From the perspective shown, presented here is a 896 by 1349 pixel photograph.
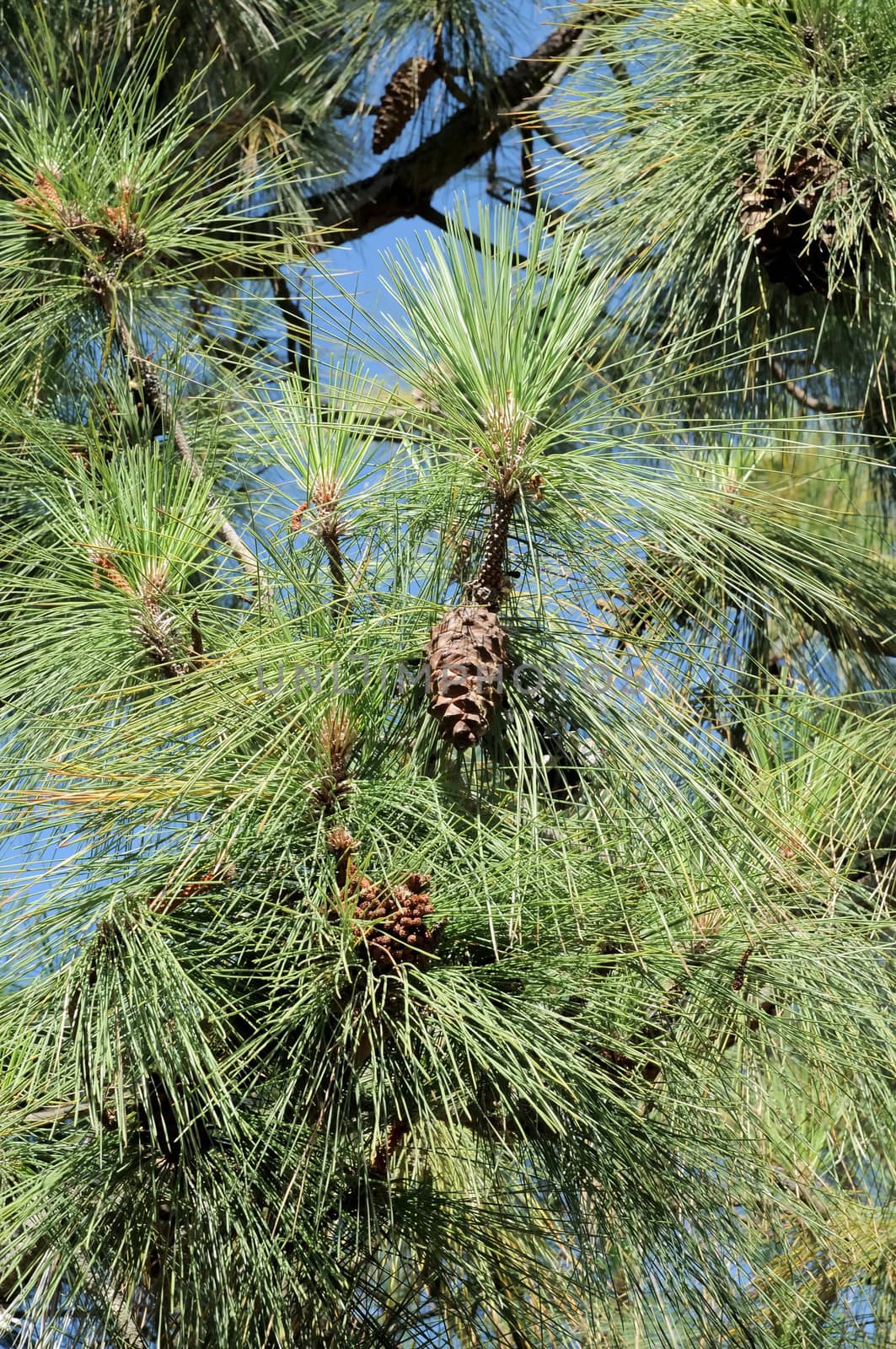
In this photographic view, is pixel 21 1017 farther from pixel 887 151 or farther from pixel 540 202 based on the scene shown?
pixel 887 151

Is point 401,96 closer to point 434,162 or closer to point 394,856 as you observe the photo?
point 434,162

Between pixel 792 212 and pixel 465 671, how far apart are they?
2.48 ft

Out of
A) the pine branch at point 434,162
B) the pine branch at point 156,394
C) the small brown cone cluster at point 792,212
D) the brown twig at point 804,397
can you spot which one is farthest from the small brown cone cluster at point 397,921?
the pine branch at point 434,162

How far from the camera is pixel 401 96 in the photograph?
2.27m

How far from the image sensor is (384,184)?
2.37 metres

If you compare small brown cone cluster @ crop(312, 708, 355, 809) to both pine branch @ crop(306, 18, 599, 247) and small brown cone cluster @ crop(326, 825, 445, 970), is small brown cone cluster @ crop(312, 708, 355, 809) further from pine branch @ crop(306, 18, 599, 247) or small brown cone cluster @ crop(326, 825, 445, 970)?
pine branch @ crop(306, 18, 599, 247)

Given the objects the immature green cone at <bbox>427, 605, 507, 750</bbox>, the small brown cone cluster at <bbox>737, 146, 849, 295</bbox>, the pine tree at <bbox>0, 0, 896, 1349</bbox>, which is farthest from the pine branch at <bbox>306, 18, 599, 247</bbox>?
the immature green cone at <bbox>427, 605, 507, 750</bbox>

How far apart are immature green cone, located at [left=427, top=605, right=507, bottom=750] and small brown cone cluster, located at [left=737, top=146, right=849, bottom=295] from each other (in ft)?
2.13

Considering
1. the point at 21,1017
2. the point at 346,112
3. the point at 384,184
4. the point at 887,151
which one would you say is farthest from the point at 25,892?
the point at 346,112

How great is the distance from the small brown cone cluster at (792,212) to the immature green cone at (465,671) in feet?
2.13

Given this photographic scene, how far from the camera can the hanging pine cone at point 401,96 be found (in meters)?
2.26

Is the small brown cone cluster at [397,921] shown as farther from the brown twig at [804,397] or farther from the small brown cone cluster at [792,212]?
the brown twig at [804,397]

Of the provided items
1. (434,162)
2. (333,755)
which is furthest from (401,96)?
(333,755)

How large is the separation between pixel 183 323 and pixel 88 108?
0.21 meters
